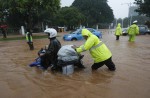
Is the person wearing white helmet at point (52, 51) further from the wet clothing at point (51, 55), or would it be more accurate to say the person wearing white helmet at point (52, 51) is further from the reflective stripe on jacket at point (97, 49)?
the reflective stripe on jacket at point (97, 49)

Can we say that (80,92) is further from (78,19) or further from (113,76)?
(78,19)

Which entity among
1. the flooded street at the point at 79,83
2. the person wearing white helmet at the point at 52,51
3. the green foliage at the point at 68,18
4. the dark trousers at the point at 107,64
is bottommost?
the flooded street at the point at 79,83

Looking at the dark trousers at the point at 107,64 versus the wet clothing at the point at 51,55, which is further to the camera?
the wet clothing at the point at 51,55

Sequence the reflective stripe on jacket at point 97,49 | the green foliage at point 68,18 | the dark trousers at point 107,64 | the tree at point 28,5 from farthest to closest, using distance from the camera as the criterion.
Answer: the green foliage at point 68,18 → the tree at point 28,5 → the dark trousers at point 107,64 → the reflective stripe on jacket at point 97,49

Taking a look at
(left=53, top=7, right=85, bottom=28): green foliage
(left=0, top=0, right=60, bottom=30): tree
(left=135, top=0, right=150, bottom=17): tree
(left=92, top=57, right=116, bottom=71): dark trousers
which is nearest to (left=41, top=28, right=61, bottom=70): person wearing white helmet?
(left=92, top=57, right=116, bottom=71): dark trousers

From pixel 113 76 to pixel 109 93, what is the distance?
157cm

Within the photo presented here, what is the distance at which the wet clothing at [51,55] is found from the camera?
289 inches

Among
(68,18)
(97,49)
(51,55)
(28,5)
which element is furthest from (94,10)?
(97,49)

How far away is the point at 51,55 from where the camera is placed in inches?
295

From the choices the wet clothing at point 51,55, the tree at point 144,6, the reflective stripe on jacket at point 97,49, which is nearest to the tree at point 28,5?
the tree at point 144,6

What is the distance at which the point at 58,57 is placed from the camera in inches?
281

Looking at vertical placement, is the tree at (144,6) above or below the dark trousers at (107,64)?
above

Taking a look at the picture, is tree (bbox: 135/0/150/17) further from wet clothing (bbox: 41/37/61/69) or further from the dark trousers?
wet clothing (bbox: 41/37/61/69)

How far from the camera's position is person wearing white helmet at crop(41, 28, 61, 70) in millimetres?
7348
